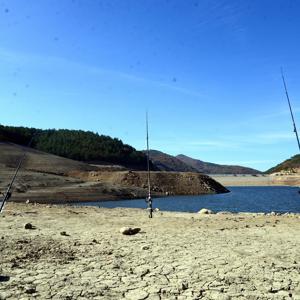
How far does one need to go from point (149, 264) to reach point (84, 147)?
506 feet

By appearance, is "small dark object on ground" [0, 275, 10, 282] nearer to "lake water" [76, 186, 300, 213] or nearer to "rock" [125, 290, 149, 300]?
"rock" [125, 290, 149, 300]

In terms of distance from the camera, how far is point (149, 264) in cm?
1255

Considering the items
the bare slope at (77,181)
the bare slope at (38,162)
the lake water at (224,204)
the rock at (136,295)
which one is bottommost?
the rock at (136,295)

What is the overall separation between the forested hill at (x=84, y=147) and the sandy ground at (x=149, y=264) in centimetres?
12965

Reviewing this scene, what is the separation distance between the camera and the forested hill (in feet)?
511

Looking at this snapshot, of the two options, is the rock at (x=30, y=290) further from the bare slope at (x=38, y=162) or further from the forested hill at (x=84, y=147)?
the forested hill at (x=84, y=147)

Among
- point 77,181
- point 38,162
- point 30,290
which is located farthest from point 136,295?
point 38,162

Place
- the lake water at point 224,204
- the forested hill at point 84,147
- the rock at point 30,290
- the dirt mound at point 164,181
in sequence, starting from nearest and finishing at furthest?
the rock at point 30,290
the lake water at point 224,204
the dirt mound at point 164,181
the forested hill at point 84,147

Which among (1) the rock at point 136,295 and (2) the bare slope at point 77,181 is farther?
(2) the bare slope at point 77,181

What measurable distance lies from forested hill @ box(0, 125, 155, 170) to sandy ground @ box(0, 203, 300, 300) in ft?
425

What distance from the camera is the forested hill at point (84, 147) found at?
155812mm

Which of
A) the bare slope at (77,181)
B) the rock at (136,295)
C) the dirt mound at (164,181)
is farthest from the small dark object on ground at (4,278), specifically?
the dirt mound at (164,181)

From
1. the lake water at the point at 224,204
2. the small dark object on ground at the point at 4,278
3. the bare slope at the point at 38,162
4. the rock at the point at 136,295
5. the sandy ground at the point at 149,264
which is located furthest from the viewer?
the bare slope at the point at 38,162

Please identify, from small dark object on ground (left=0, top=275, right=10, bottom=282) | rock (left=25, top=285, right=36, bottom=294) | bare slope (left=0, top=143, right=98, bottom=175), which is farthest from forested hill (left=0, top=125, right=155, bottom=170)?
rock (left=25, top=285, right=36, bottom=294)
